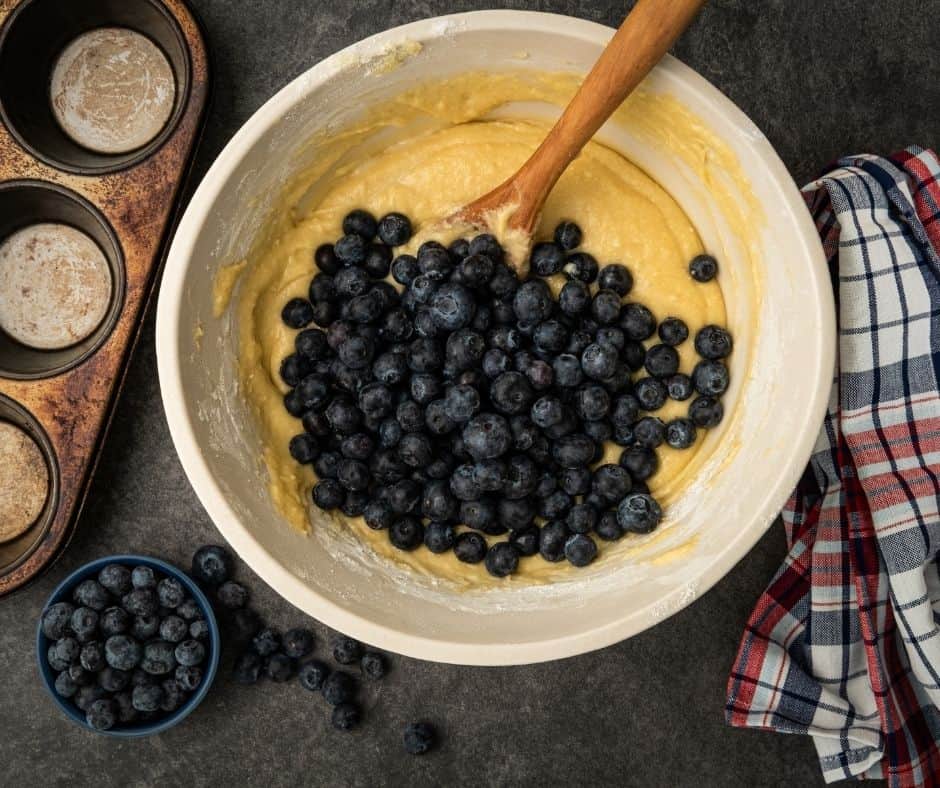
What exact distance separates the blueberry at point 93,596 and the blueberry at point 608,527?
1462 millimetres

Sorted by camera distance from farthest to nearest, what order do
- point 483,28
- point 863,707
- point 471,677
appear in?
point 471,677, point 863,707, point 483,28

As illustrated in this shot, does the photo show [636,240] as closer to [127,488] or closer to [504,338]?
[504,338]

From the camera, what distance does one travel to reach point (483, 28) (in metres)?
1.81

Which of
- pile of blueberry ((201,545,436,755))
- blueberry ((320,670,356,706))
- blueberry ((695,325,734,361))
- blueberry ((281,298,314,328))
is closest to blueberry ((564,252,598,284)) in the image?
blueberry ((695,325,734,361))

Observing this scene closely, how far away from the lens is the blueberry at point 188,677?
2.38 meters

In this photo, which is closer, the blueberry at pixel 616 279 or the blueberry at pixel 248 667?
the blueberry at pixel 616 279

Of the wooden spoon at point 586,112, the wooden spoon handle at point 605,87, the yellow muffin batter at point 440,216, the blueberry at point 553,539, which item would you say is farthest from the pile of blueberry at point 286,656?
the wooden spoon handle at point 605,87

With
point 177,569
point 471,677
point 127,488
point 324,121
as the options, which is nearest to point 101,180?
point 324,121

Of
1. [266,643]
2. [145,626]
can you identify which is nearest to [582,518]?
[266,643]

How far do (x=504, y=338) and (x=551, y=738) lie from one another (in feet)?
4.52

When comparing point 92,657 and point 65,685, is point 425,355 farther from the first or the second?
point 65,685

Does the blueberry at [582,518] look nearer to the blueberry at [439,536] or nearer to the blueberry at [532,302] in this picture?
the blueberry at [439,536]

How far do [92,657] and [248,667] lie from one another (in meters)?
0.44

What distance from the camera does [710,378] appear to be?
202cm
